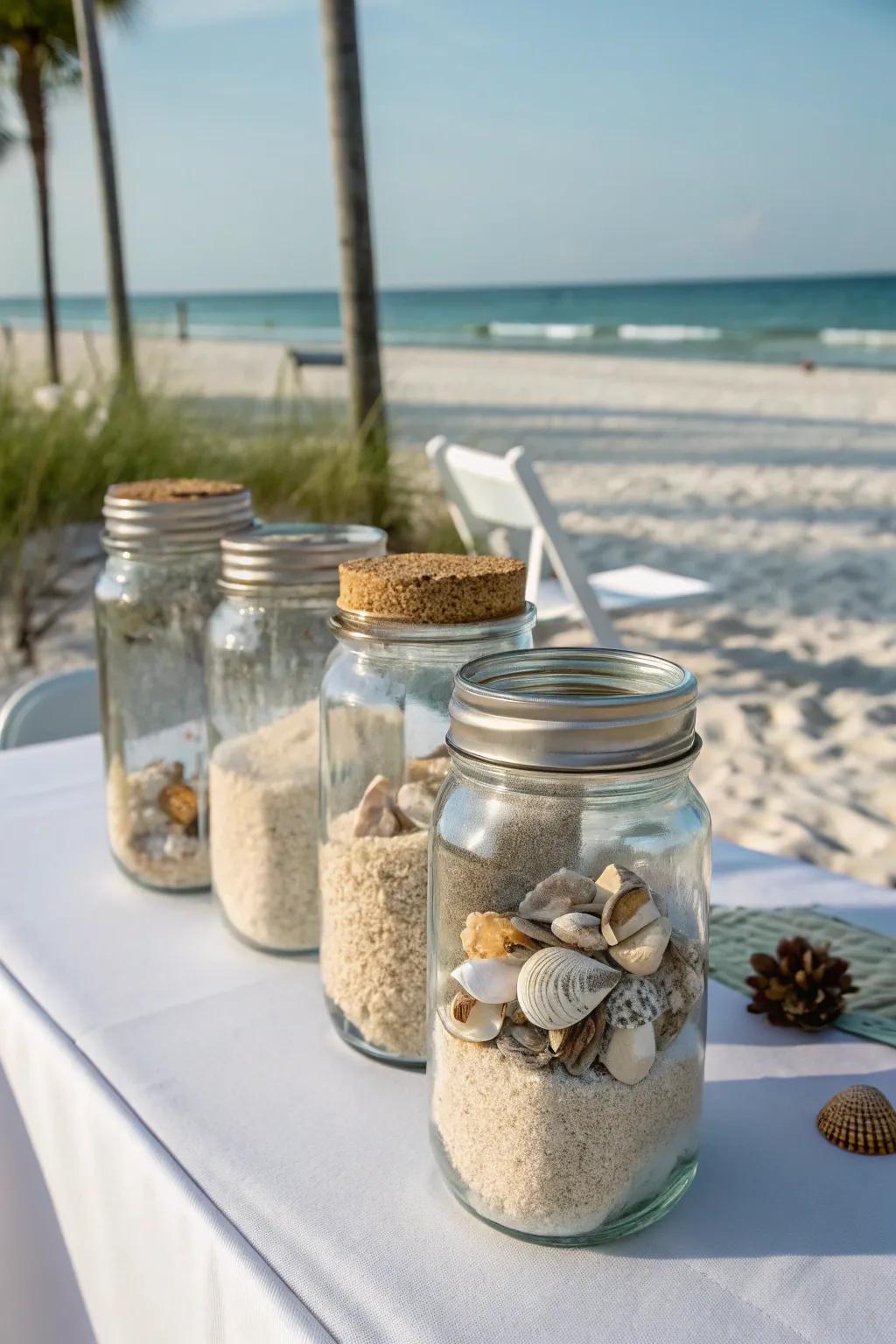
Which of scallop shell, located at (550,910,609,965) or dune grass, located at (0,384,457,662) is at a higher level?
dune grass, located at (0,384,457,662)

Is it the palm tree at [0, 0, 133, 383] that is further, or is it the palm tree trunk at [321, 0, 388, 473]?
the palm tree at [0, 0, 133, 383]

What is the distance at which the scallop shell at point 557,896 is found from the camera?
623mm

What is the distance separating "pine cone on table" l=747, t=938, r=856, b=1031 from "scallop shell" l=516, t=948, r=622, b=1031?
349 mm

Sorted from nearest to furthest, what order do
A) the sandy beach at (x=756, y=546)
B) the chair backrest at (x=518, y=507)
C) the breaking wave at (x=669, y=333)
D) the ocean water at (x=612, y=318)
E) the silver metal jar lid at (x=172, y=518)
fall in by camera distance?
the silver metal jar lid at (x=172, y=518) → the chair backrest at (x=518, y=507) → the sandy beach at (x=756, y=546) → the ocean water at (x=612, y=318) → the breaking wave at (x=669, y=333)

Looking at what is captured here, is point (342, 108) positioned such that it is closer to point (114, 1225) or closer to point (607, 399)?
point (114, 1225)

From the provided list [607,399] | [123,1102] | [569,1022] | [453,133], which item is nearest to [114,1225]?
[123,1102]

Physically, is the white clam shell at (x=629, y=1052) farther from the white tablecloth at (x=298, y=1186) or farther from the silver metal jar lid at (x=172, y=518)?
the silver metal jar lid at (x=172, y=518)

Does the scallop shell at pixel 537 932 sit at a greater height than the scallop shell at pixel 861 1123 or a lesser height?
greater

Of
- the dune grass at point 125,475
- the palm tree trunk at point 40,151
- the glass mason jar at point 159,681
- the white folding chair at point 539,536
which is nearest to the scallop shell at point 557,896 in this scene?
the glass mason jar at point 159,681

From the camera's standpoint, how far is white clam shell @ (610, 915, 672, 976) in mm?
615

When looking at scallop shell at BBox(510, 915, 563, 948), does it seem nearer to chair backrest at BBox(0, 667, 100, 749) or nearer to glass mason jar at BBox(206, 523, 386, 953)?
glass mason jar at BBox(206, 523, 386, 953)

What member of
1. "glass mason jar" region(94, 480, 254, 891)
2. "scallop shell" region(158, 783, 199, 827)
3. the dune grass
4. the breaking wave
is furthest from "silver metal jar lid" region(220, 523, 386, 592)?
the breaking wave

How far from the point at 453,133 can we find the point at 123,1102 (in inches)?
1961

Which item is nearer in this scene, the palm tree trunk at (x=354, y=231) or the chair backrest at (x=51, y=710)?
the chair backrest at (x=51, y=710)
